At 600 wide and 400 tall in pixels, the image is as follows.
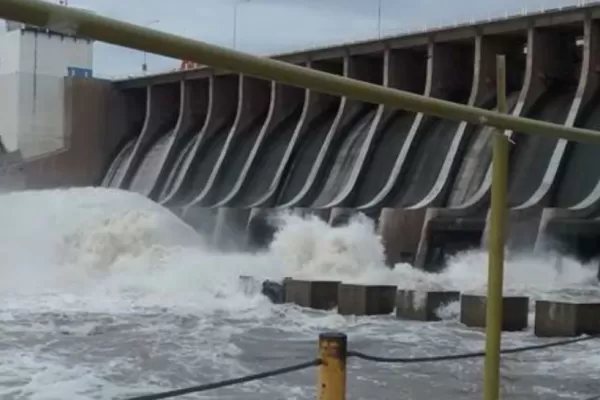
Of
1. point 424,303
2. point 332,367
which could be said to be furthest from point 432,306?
point 332,367

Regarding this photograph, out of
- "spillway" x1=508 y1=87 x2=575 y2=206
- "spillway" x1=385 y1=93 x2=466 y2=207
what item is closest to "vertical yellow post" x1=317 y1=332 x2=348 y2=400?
"spillway" x1=508 y1=87 x2=575 y2=206

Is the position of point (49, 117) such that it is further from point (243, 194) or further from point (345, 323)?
point (345, 323)

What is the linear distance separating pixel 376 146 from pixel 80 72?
441 inches

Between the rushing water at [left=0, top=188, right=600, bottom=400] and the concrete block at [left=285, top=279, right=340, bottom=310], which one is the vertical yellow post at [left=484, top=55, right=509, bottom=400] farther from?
the concrete block at [left=285, top=279, right=340, bottom=310]

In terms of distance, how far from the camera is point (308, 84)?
5.32ft

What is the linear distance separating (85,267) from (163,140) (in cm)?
822

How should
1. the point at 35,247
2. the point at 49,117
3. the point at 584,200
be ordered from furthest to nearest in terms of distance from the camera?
the point at 49,117 → the point at 35,247 → the point at 584,200

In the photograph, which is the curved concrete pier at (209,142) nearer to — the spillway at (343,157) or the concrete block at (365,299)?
the spillway at (343,157)

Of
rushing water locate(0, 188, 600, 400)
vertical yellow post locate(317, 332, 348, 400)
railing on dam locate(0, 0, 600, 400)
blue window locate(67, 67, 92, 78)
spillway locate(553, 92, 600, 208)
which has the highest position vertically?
blue window locate(67, 67, 92, 78)

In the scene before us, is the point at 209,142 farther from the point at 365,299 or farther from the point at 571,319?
the point at 571,319

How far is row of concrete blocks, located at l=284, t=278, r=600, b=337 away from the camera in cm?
916

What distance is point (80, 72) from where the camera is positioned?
1047 inches

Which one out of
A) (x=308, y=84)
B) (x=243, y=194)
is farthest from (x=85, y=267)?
(x=308, y=84)

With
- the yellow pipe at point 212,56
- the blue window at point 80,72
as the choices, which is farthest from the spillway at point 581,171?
the blue window at point 80,72
